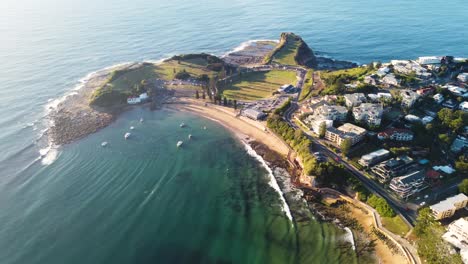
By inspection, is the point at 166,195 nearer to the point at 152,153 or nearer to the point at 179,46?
the point at 152,153

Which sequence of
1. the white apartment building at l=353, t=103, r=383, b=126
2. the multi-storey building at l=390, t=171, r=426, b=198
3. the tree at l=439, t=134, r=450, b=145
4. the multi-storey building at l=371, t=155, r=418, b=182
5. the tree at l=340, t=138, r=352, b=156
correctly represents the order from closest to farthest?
the multi-storey building at l=390, t=171, r=426, b=198
the multi-storey building at l=371, t=155, r=418, b=182
the tree at l=340, t=138, r=352, b=156
the tree at l=439, t=134, r=450, b=145
the white apartment building at l=353, t=103, r=383, b=126

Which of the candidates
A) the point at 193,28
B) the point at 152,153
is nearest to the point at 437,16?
the point at 193,28

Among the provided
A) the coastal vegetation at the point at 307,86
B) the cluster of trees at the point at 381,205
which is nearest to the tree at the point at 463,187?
the cluster of trees at the point at 381,205

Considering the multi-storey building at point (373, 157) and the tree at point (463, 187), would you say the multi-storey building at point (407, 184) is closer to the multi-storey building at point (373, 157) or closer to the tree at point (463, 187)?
the tree at point (463, 187)

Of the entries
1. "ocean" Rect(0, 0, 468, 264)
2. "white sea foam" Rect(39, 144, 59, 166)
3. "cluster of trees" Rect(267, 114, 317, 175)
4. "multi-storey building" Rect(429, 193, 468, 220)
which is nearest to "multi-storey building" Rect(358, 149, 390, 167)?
"cluster of trees" Rect(267, 114, 317, 175)

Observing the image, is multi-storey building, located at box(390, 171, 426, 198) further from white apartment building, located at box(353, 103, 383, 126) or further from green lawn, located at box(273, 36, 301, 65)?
green lawn, located at box(273, 36, 301, 65)

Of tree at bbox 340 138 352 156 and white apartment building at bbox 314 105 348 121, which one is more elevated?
white apartment building at bbox 314 105 348 121
